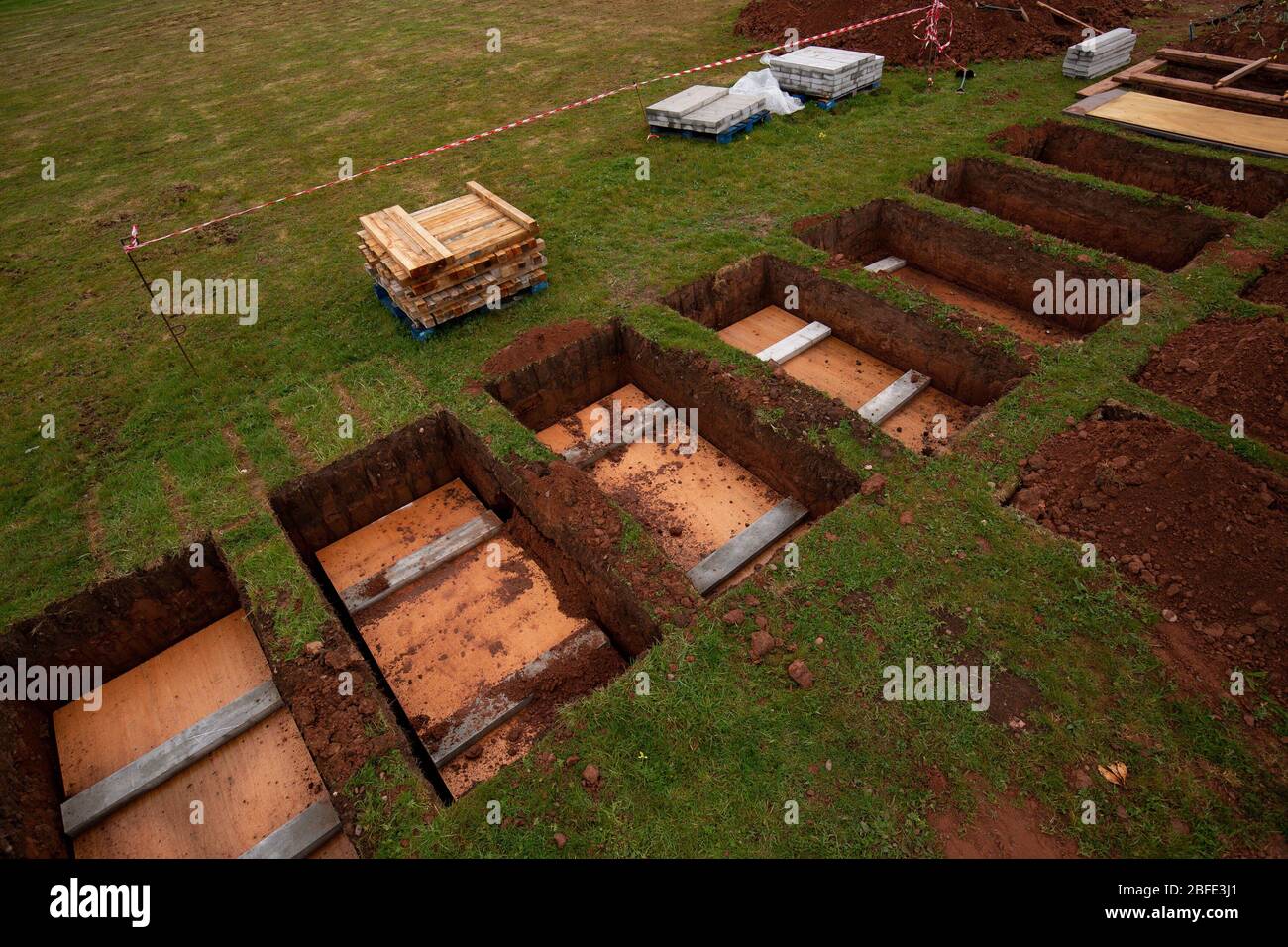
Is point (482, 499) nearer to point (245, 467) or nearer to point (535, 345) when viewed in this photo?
point (535, 345)

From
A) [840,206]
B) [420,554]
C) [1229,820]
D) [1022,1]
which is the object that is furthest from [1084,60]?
[420,554]

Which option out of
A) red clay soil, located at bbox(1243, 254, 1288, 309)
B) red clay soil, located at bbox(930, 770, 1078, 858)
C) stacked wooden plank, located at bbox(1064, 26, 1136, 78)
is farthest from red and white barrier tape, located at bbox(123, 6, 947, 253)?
red clay soil, located at bbox(930, 770, 1078, 858)

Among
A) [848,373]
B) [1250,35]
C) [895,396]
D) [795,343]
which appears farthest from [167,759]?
[1250,35]

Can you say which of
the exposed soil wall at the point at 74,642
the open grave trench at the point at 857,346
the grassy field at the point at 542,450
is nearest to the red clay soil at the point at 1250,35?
the grassy field at the point at 542,450

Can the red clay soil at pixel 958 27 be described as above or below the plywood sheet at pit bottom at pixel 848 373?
above

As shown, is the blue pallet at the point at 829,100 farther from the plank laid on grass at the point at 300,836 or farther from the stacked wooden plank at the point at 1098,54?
the plank laid on grass at the point at 300,836

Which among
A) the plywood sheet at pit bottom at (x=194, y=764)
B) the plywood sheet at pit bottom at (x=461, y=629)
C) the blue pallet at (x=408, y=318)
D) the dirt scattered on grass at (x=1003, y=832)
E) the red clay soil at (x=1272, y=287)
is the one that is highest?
the red clay soil at (x=1272, y=287)
